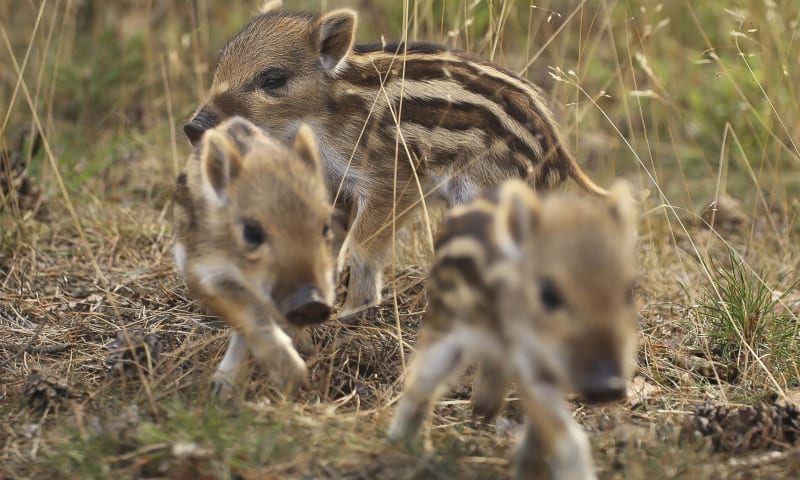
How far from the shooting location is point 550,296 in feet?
9.87

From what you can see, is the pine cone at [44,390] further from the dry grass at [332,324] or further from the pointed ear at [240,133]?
the pointed ear at [240,133]

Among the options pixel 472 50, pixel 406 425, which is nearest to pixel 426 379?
pixel 406 425

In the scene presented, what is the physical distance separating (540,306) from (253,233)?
1273mm

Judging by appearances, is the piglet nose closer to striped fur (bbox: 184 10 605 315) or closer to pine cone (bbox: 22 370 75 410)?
pine cone (bbox: 22 370 75 410)

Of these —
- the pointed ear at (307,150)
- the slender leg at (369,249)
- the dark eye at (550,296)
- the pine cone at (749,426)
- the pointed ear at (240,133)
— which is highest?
the pointed ear at (240,133)

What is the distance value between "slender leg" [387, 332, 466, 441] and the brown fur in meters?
0.43

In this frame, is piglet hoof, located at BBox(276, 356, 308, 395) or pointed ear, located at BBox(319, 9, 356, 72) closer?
piglet hoof, located at BBox(276, 356, 308, 395)

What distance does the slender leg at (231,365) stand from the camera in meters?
4.17

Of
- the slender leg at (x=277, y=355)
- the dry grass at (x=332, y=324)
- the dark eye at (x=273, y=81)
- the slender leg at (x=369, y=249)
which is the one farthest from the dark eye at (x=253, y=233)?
the dark eye at (x=273, y=81)

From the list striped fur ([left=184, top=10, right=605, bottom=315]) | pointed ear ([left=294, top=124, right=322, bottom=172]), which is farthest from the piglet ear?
pointed ear ([left=294, top=124, right=322, bottom=172])

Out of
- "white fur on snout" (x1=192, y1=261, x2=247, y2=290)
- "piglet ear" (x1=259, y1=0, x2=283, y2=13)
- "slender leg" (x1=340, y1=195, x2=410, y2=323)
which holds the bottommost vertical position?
"slender leg" (x1=340, y1=195, x2=410, y2=323)

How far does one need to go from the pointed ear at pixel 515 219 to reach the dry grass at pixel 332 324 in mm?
844

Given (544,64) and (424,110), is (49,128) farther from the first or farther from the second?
(544,64)

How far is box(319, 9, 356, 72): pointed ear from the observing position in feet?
18.6
